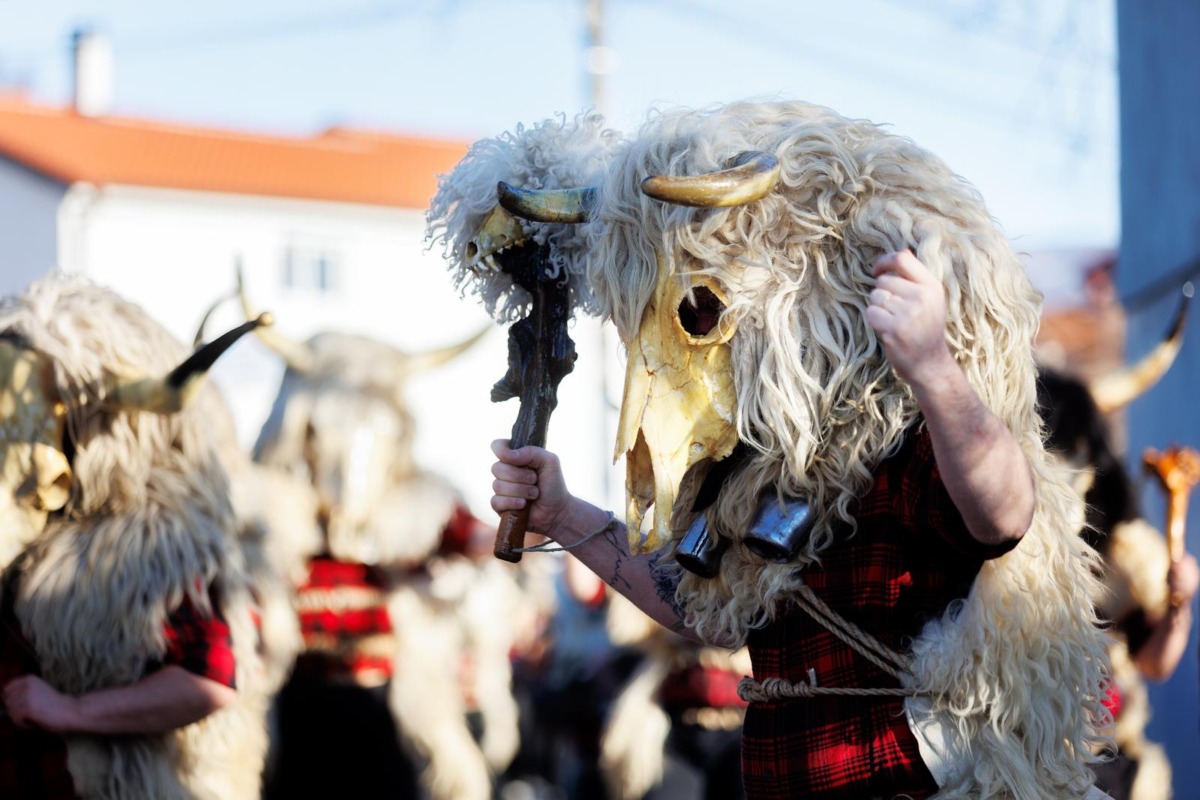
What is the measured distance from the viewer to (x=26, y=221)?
62.8 feet

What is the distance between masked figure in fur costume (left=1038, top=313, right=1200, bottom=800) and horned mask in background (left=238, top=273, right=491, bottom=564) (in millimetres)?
2152

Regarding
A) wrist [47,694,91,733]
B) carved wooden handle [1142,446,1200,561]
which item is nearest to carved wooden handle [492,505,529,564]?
wrist [47,694,91,733]

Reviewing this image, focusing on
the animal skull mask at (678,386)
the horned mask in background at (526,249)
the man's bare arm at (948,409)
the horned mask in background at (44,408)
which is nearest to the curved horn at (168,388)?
the horned mask in background at (44,408)

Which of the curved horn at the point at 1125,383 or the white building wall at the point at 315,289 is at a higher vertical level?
the curved horn at the point at 1125,383

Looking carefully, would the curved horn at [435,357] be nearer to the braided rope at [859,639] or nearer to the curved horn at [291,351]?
the curved horn at [291,351]

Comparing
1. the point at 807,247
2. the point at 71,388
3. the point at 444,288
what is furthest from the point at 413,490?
the point at 444,288

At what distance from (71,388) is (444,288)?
21769 millimetres

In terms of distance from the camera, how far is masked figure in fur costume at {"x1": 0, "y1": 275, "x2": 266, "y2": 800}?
280cm

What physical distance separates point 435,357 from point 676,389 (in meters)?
3.69

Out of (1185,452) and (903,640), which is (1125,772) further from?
(903,640)

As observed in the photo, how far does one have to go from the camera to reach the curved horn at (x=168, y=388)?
282cm

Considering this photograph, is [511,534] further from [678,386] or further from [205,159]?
[205,159]

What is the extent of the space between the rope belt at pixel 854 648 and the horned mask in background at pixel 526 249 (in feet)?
1.74

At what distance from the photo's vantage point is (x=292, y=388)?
527cm
